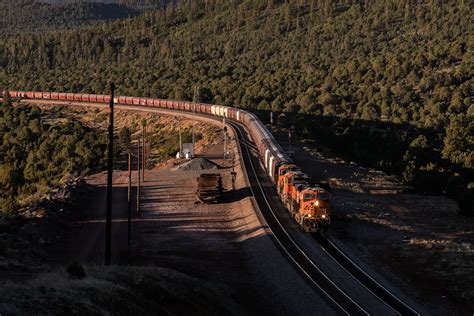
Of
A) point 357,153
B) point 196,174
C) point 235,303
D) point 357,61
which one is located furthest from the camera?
point 357,61

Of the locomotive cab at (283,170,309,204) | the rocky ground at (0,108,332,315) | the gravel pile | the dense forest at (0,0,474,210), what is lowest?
the rocky ground at (0,108,332,315)

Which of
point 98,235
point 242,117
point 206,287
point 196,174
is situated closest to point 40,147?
point 242,117

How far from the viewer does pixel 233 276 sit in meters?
27.5

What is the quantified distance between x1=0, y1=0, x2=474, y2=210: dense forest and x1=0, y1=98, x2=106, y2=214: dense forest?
30351mm

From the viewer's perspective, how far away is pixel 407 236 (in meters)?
34.5

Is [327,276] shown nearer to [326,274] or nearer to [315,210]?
[326,274]

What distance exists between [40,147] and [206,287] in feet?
219

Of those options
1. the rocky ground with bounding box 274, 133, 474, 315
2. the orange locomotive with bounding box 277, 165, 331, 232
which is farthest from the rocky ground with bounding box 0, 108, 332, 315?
the rocky ground with bounding box 274, 133, 474, 315

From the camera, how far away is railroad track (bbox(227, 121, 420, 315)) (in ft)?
73.0

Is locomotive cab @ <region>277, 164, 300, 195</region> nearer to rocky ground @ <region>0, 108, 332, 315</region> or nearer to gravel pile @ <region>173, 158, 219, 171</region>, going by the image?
rocky ground @ <region>0, 108, 332, 315</region>

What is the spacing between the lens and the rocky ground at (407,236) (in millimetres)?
25281

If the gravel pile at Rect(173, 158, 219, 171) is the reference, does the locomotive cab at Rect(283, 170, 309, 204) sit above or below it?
above

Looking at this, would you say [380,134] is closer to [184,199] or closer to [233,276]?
[184,199]

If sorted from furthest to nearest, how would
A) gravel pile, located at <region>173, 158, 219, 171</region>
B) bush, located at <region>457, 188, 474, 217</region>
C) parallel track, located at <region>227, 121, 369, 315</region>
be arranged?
gravel pile, located at <region>173, 158, 219, 171</region> → bush, located at <region>457, 188, 474, 217</region> → parallel track, located at <region>227, 121, 369, 315</region>
